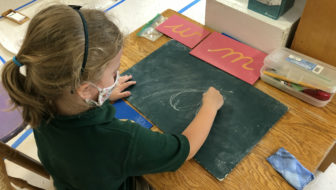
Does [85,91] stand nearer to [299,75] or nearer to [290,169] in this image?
[290,169]

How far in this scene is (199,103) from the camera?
882 millimetres

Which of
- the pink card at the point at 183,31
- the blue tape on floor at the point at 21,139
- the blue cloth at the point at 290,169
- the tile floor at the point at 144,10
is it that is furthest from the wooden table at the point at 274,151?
the tile floor at the point at 144,10

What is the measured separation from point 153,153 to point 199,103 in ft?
0.96

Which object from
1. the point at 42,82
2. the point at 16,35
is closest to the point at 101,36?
the point at 42,82

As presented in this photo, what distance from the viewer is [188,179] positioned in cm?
73

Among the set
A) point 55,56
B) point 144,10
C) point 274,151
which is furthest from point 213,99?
point 144,10

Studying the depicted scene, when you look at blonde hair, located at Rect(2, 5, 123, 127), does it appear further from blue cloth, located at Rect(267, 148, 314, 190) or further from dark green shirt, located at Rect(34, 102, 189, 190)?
blue cloth, located at Rect(267, 148, 314, 190)

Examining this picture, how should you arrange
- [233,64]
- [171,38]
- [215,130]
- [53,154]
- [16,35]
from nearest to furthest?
[53,154] < [215,130] < [233,64] < [171,38] < [16,35]

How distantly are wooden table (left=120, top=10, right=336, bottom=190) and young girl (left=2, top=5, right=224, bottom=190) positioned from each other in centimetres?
6

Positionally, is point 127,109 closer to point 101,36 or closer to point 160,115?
point 160,115

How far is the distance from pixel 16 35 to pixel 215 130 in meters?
1.81

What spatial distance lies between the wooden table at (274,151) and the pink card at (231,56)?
0.18m

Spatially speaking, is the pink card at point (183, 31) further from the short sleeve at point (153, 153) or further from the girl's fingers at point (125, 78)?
the short sleeve at point (153, 153)

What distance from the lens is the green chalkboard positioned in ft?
2.50
